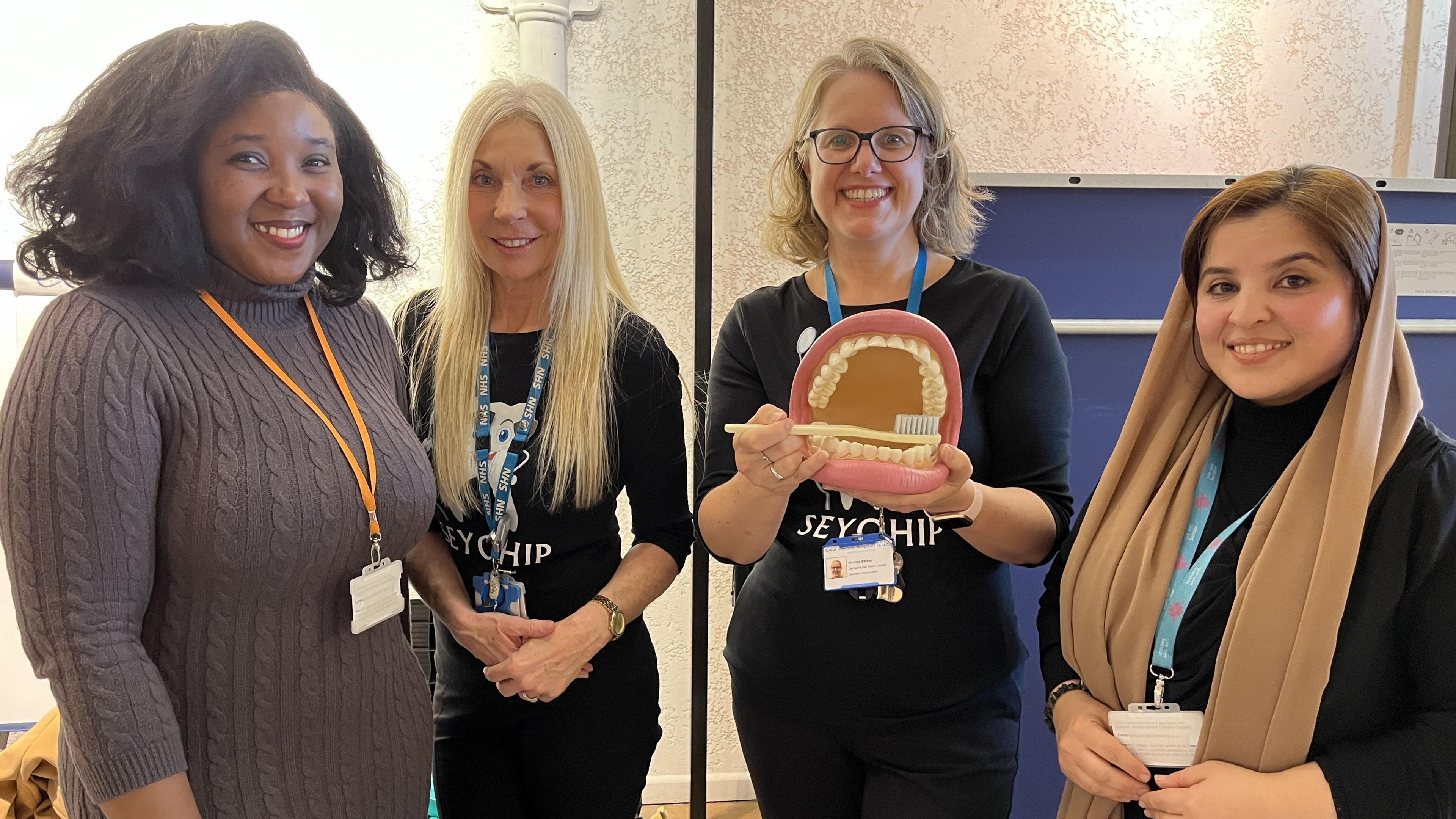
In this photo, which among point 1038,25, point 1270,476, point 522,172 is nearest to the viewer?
point 1270,476

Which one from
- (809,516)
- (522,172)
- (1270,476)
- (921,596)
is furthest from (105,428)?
(1270,476)

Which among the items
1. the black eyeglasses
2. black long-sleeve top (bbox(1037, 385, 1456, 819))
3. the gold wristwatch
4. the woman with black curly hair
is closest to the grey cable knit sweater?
the woman with black curly hair

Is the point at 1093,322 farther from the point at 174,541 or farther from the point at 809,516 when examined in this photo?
the point at 174,541

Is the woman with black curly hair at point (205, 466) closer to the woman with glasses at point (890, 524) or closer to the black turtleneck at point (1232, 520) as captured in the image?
the woman with glasses at point (890, 524)

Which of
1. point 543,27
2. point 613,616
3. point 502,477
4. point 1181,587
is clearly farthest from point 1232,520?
point 543,27

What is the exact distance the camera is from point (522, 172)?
1469 millimetres

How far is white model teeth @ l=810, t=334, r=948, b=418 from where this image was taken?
1.18 m

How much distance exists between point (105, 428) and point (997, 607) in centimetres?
116

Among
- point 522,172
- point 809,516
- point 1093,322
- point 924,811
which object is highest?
point 522,172

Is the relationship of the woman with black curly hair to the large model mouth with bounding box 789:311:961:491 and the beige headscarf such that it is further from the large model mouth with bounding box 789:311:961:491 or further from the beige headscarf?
the beige headscarf

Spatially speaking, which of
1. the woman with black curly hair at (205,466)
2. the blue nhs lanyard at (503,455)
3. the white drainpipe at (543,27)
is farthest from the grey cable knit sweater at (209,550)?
the white drainpipe at (543,27)

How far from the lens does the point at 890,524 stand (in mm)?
1322

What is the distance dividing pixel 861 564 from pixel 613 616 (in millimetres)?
410

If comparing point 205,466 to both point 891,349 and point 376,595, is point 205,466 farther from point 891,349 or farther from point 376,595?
point 891,349
